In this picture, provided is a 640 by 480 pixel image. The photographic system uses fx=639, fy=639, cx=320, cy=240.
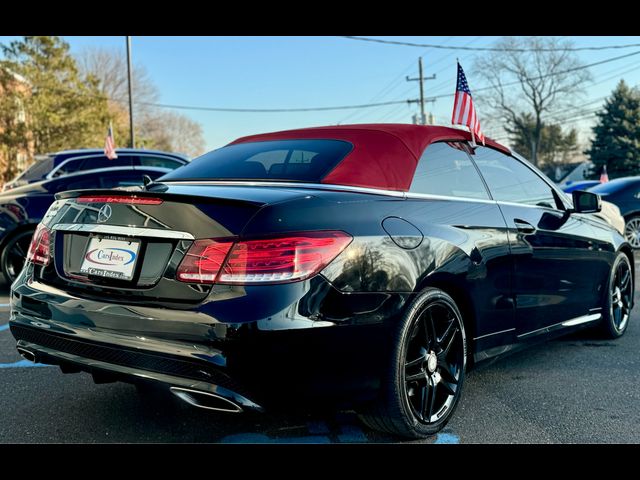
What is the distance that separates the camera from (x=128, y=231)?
8.45 ft

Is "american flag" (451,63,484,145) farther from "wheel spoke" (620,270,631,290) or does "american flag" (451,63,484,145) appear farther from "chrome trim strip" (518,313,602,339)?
"wheel spoke" (620,270,631,290)

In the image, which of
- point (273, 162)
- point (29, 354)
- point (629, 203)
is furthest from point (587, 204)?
point (629, 203)

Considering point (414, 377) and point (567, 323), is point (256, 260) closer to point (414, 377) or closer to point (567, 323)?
point (414, 377)

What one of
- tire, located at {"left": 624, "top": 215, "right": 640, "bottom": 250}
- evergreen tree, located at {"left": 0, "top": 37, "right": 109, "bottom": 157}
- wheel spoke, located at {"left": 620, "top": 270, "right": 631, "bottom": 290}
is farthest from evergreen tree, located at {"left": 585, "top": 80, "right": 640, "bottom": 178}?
wheel spoke, located at {"left": 620, "top": 270, "right": 631, "bottom": 290}

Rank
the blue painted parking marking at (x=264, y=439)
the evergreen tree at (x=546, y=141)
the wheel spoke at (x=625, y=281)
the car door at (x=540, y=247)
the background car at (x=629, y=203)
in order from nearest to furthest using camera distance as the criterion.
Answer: the blue painted parking marking at (x=264, y=439)
the car door at (x=540, y=247)
the wheel spoke at (x=625, y=281)
the background car at (x=629, y=203)
the evergreen tree at (x=546, y=141)

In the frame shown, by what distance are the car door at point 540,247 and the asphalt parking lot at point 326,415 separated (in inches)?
14.3

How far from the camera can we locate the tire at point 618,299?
4758 mm

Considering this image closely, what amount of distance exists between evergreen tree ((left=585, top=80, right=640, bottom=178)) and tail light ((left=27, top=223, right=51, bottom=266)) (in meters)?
53.5

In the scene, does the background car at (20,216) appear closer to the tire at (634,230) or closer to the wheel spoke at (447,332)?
the wheel spoke at (447,332)

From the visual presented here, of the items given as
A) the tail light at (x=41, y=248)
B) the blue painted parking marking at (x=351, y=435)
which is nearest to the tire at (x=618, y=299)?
the blue painted parking marking at (x=351, y=435)

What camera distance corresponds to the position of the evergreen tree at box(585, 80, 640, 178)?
1967 inches

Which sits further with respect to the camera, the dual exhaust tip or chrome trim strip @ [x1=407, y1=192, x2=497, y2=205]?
chrome trim strip @ [x1=407, y1=192, x2=497, y2=205]
